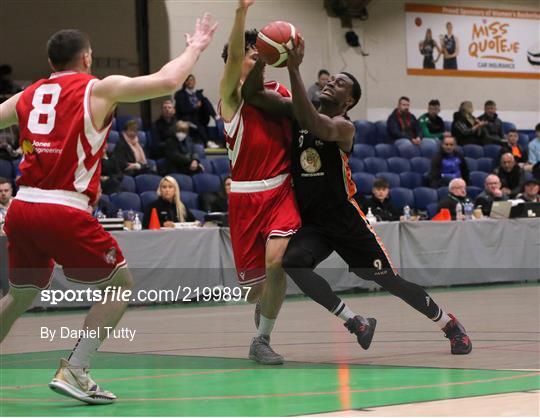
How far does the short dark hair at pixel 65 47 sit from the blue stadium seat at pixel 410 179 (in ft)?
44.4

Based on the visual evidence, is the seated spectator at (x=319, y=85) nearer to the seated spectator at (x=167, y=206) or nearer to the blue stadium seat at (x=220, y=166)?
the blue stadium seat at (x=220, y=166)

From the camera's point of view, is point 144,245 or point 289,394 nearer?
point 289,394

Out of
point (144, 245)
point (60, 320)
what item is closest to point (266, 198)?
point (60, 320)

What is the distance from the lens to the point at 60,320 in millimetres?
10992

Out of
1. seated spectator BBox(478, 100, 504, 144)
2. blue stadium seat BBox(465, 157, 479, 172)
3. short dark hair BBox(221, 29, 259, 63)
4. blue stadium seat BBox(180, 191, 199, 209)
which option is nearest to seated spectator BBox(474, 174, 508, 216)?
blue stadium seat BBox(465, 157, 479, 172)

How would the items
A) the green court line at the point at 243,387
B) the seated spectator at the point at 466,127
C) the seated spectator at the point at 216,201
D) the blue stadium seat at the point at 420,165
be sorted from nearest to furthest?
the green court line at the point at 243,387 → the seated spectator at the point at 216,201 → the blue stadium seat at the point at 420,165 → the seated spectator at the point at 466,127

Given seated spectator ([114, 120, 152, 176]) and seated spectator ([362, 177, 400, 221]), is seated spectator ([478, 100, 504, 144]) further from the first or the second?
seated spectator ([114, 120, 152, 176])

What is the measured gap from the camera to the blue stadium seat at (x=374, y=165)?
18281 mm

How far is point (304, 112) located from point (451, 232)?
8363mm

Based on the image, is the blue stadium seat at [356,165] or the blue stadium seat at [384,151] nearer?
the blue stadium seat at [356,165]

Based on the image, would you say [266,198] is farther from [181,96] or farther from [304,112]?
[181,96]

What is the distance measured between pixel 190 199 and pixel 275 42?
9.22m

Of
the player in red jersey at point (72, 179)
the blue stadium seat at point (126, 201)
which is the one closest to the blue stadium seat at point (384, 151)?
the blue stadium seat at point (126, 201)

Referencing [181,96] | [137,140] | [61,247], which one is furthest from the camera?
[181,96]
